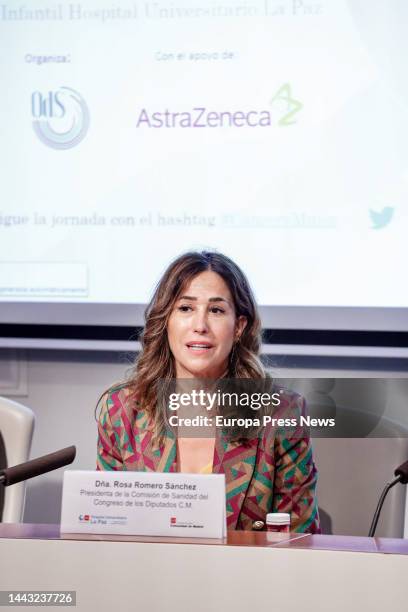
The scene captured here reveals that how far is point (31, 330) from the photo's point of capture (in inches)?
127

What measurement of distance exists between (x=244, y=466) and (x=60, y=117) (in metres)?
1.81

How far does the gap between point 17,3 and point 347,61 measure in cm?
117

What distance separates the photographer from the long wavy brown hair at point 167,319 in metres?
1.91

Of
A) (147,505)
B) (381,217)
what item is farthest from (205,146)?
(147,505)

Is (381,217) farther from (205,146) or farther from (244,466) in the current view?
(244,466)

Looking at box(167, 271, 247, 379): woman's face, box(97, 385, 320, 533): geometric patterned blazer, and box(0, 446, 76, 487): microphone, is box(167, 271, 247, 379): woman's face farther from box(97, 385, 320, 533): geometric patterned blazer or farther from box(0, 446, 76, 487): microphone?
box(0, 446, 76, 487): microphone

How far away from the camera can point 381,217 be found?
2.96 meters

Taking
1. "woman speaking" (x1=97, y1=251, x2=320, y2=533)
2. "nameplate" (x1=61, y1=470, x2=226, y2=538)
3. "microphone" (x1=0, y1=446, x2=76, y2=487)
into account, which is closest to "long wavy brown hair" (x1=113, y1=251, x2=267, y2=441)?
"woman speaking" (x1=97, y1=251, x2=320, y2=533)

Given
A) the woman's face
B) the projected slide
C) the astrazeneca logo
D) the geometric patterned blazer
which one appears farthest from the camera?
the astrazeneca logo

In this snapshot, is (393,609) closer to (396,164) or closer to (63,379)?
(396,164)

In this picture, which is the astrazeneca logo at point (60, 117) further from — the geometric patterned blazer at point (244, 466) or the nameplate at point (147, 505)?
the nameplate at point (147, 505)

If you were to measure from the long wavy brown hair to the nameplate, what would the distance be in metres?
0.79

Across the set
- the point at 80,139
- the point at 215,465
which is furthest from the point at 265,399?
the point at 80,139

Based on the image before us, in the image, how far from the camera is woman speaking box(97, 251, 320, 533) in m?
1.72
